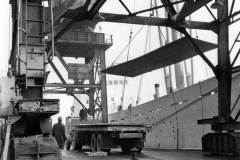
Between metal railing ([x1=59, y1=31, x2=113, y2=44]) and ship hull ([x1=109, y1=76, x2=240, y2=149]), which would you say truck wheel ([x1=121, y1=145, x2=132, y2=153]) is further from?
metal railing ([x1=59, y1=31, x2=113, y2=44])

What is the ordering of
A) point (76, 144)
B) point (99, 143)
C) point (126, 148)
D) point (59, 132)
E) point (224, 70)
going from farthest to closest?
point (76, 144)
point (126, 148)
point (59, 132)
point (99, 143)
point (224, 70)

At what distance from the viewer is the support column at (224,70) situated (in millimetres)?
14117

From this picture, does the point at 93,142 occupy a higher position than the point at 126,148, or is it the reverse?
the point at 93,142

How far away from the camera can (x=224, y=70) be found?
14.3 meters

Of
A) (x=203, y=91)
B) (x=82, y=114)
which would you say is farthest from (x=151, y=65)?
(x=82, y=114)

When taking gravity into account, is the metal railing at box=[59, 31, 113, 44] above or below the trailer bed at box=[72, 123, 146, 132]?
above

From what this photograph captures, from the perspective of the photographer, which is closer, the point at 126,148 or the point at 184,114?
the point at 126,148

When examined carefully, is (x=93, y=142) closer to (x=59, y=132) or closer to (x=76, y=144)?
(x=59, y=132)

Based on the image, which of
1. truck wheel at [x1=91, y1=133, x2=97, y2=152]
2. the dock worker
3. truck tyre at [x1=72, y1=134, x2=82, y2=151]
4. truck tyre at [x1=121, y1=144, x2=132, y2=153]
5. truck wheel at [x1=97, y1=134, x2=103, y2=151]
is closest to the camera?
truck wheel at [x1=97, y1=134, x2=103, y2=151]

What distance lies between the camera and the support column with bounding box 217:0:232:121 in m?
14.1

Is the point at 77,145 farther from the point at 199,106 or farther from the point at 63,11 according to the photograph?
the point at 63,11

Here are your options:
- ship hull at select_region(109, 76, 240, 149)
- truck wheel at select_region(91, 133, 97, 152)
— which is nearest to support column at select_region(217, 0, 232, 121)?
ship hull at select_region(109, 76, 240, 149)

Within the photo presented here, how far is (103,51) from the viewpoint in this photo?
4150 cm

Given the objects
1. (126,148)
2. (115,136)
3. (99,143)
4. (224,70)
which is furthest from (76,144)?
(224,70)
